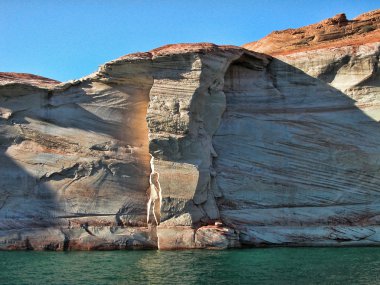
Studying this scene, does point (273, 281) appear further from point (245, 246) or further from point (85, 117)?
point (85, 117)

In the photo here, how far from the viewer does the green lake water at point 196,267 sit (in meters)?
11.3

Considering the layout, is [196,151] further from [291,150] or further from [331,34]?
[331,34]

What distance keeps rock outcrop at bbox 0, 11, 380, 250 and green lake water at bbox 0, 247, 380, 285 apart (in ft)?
4.28

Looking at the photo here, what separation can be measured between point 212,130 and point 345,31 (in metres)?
7.05

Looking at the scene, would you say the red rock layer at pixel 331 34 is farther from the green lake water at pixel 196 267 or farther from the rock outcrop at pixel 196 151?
the green lake water at pixel 196 267

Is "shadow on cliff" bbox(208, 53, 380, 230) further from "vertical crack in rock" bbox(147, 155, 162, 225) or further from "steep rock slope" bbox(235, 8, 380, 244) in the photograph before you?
"vertical crack in rock" bbox(147, 155, 162, 225)

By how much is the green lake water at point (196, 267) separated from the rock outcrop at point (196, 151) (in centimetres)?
130

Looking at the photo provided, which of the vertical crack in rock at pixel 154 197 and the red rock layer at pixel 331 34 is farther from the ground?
the red rock layer at pixel 331 34

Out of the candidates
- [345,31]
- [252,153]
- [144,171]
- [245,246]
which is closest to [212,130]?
[252,153]

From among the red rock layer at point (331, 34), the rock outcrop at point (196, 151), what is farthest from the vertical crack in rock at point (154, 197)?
the red rock layer at point (331, 34)

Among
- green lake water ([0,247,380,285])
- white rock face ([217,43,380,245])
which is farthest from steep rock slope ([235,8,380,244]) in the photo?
green lake water ([0,247,380,285])

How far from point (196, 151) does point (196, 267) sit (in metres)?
5.83

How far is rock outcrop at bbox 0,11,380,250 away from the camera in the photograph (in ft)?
56.4

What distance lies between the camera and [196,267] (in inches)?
500
